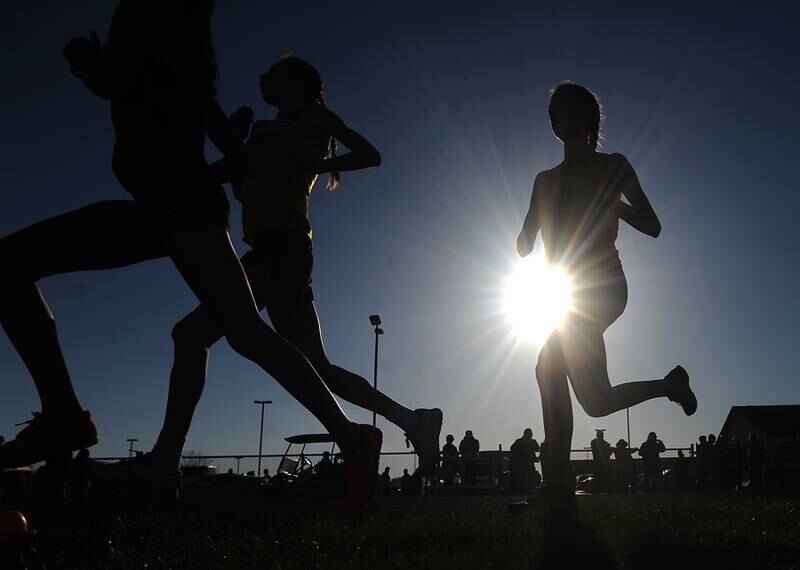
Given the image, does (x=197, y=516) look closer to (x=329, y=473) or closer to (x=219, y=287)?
(x=219, y=287)

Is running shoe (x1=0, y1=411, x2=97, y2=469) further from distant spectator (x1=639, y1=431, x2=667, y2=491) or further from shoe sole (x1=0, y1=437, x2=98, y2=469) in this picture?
distant spectator (x1=639, y1=431, x2=667, y2=491)

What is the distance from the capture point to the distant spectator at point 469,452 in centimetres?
1970

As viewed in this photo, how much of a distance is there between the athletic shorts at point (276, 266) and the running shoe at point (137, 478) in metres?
1.07

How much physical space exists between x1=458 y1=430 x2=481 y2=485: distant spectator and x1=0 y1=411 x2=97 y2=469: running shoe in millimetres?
17540

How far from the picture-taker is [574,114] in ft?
14.3

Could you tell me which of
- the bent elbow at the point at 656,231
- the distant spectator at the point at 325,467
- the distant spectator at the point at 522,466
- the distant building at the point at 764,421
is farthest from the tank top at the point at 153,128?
the distant building at the point at 764,421

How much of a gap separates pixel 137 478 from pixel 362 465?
1.10 meters

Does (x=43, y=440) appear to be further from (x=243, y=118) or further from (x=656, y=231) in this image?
(x=656, y=231)

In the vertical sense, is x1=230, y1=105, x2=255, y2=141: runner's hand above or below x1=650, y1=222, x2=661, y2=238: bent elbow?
above

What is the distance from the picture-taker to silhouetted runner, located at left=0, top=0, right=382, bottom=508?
8.93ft

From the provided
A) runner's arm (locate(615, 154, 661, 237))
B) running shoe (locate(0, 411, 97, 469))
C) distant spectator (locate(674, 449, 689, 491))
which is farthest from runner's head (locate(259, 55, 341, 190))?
distant spectator (locate(674, 449, 689, 491))

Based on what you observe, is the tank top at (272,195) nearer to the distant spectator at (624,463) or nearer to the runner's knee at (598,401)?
the runner's knee at (598,401)

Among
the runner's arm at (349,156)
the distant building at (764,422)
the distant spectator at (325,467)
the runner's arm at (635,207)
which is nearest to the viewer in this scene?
the runner's arm at (349,156)

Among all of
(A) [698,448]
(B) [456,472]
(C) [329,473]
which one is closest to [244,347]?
(C) [329,473]
